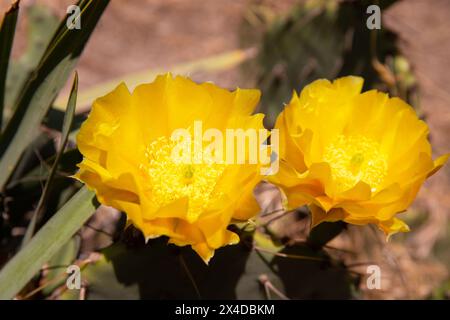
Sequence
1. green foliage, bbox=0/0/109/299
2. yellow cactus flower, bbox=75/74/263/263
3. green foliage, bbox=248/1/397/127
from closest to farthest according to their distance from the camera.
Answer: yellow cactus flower, bbox=75/74/263/263
green foliage, bbox=0/0/109/299
green foliage, bbox=248/1/397/127

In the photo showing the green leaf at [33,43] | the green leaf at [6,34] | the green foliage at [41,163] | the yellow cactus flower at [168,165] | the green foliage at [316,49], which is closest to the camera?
the yellow cactus flower at [168,165]

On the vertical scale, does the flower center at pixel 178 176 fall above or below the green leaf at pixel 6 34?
below

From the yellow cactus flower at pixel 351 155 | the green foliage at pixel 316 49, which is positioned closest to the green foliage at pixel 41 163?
the yellow cactus flower at pixel 351 155

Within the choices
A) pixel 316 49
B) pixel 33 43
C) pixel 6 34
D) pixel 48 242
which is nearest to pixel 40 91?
pixel 6 34

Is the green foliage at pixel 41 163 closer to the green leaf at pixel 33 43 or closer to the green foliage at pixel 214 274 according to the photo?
the green foliage at pixel 214 274

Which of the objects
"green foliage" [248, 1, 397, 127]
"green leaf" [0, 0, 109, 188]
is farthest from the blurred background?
"green leaf" [0, 0, 109, 188]

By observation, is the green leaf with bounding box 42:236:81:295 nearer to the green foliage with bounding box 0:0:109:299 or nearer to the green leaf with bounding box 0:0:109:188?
the green foliage with bounding box 0:0:109:299
